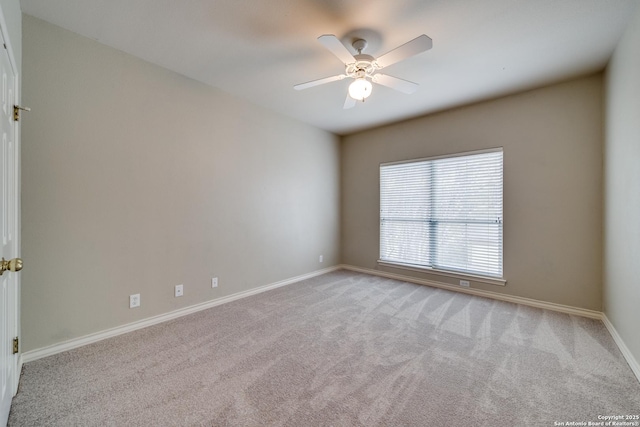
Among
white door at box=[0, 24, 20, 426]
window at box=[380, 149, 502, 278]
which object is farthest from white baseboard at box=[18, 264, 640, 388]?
white door at box=[0, 24, 20, 426]

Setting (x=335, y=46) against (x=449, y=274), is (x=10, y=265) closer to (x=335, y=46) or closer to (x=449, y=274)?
(x=335, y=46)

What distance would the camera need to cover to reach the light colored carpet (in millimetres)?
1508

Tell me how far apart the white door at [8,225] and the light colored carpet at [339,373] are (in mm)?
227

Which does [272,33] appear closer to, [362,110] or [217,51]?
[217,51]

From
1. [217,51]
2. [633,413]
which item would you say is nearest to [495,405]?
[633,413]

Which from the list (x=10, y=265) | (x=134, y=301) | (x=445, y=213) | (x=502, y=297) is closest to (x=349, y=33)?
(x=10, y=265)

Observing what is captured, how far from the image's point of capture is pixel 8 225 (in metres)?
1.53

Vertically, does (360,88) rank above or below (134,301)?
above

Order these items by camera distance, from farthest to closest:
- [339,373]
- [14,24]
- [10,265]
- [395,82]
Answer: [395,82] < [339,373] < [14,24] < [10,265]

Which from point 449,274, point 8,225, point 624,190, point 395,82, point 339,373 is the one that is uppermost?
point 395,82

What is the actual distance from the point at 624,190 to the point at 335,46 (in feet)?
8.67

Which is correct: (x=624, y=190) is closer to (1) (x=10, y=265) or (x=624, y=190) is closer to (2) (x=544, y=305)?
(2) (x=544, y=305)

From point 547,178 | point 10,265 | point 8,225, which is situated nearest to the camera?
point 10,265

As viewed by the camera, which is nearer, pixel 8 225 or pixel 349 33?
pixel 8 225
